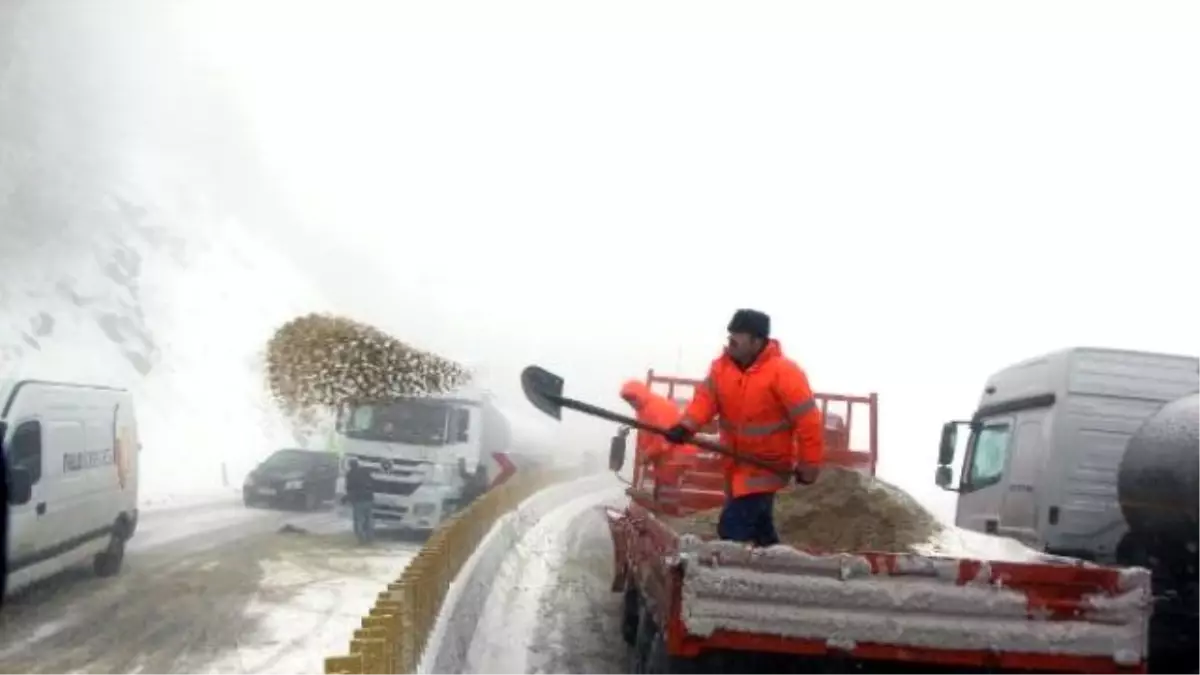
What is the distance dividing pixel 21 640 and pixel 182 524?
11.2 meters

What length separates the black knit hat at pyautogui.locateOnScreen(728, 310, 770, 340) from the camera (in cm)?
676

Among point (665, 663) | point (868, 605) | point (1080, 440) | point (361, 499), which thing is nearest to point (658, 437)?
point (1080, 440)

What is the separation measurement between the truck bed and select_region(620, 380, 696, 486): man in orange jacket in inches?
199

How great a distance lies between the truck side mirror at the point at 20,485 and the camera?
A: 11172mm

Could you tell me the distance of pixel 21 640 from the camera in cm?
1105

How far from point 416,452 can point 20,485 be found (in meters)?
9.60

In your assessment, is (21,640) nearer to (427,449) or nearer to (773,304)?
(427,449)

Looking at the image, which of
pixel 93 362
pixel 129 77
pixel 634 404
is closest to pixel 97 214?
pixel 93 362

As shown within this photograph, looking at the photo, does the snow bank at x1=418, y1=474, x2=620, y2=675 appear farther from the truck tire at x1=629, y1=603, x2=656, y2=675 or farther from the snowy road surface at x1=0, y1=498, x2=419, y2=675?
the truck tire at x1=629, y1=603, x2=656, y2=675

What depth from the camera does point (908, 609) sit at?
235 inches

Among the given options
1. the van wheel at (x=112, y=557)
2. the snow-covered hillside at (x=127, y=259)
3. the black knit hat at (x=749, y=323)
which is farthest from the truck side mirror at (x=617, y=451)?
the snow-covered hillside at (x=127, y=259)

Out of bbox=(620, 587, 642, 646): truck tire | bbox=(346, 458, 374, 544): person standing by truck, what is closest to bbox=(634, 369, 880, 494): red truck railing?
bbox=(620, 587, 642, 646): truck tire

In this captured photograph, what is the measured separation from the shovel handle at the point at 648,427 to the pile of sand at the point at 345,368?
1481cm

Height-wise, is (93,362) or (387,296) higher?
(387,296)
